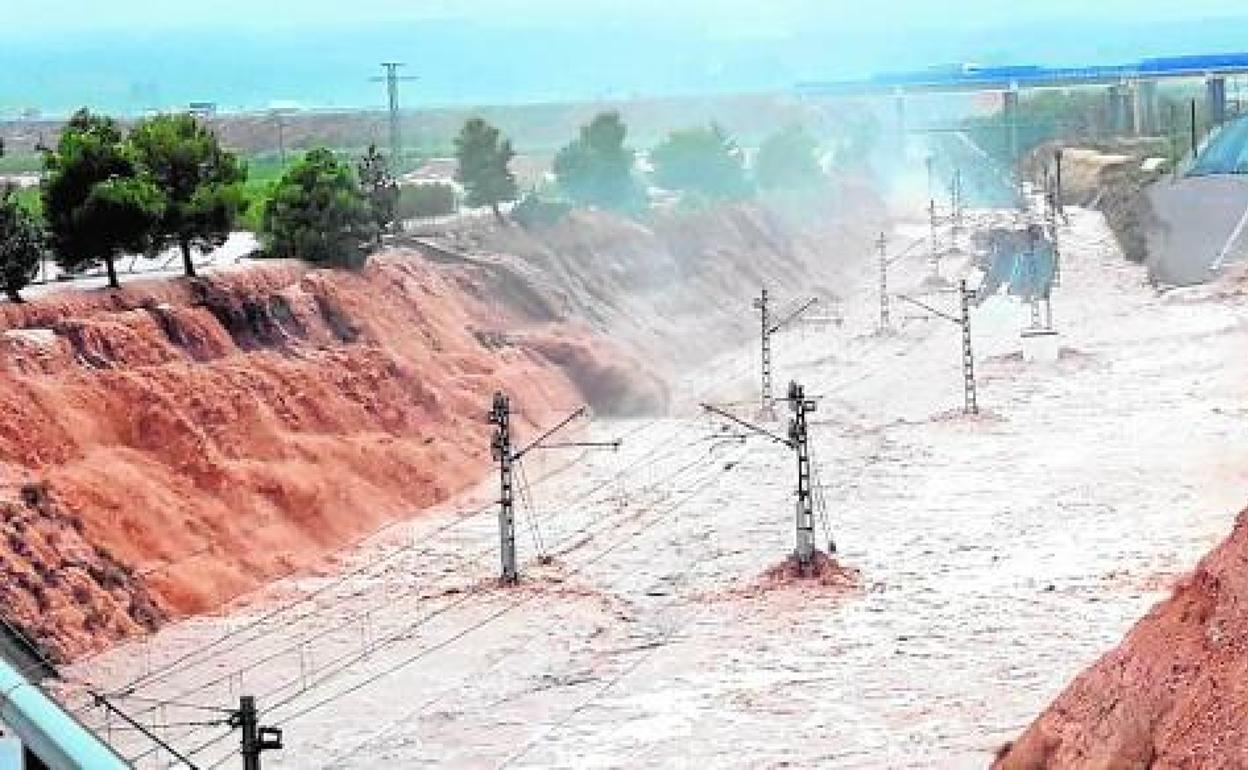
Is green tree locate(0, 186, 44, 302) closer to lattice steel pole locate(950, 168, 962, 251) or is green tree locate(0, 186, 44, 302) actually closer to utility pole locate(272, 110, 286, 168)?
utility pole locate(272, 110, 286, 168)

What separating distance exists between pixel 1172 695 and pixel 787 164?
5465 inches

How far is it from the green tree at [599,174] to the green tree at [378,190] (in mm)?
30186

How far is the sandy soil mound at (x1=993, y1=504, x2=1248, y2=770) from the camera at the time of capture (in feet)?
96.8

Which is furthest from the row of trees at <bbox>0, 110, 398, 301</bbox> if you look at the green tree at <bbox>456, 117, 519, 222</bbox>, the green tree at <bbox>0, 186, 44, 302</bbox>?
the green tree at <bbox>456, 117, 519, 222</bbox>

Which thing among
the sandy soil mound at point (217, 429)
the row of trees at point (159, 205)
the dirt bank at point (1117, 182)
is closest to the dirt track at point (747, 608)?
the sandy soil mound at point (217, 429)

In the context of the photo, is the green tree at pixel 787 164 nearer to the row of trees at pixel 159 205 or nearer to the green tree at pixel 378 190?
the green tree at pixel 378 190

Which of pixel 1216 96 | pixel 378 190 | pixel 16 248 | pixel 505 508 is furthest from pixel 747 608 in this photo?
pixel 1216 96

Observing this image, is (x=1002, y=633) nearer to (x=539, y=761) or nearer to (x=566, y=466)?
(x=539, y=761)

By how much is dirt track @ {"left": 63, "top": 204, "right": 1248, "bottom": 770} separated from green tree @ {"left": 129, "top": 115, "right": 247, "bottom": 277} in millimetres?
13135

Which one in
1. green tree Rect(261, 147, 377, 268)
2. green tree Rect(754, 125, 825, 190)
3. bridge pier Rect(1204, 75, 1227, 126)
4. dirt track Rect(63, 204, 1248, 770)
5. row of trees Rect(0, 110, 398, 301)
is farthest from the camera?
bridge pier Rect(1204, 75, 1227, 126)

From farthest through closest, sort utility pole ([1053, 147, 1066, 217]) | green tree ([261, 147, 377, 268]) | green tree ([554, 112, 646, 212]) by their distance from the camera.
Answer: utility pole ([1053, 147, 1066, 217]), green tree ([554, 112, 646, 212]), green tree ([261, 147, 377, 268])

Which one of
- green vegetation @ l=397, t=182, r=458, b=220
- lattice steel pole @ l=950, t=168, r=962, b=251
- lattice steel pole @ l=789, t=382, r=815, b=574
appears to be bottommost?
lattice steel pole @ l=789, t=382, r=815, b=574

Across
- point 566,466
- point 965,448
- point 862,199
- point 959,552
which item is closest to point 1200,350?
point 965,448

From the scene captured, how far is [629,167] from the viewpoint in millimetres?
129875
